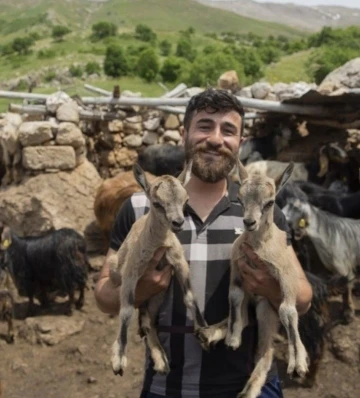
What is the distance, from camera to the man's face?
278 centimetres

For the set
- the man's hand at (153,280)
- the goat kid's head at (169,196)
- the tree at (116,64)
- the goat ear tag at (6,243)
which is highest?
the goat kid's head at (169,196)

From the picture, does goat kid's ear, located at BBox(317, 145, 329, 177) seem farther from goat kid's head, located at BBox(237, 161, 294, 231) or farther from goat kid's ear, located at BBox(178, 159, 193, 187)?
goat kid's ear, located at BBox(178, 159, 193, 187)

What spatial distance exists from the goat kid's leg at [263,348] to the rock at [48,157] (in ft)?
20.7

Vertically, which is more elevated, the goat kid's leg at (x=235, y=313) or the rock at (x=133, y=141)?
the goat kid's leg at (x=235, y=313)

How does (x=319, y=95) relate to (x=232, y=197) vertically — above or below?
below

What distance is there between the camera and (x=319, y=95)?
25.7ft

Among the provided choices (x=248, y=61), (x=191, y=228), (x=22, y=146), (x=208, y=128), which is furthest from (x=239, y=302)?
(x=248, y=61)

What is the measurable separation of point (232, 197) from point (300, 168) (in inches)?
263

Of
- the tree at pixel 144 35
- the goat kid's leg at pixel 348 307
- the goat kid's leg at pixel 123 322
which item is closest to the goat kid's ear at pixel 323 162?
the goat kid's leg at pixel 348 307

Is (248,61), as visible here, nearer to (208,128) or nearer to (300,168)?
A: (300,168)

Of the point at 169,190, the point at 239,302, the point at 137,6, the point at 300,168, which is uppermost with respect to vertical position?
the point at 169,190

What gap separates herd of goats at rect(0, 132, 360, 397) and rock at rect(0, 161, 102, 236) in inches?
18.8

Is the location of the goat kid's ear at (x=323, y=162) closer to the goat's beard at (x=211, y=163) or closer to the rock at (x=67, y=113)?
the rock at (x=67, y=113)

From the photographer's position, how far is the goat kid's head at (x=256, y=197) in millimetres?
2527
